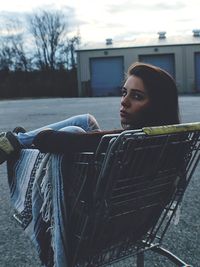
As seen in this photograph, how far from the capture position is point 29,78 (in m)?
54.2

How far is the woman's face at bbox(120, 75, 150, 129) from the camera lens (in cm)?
229

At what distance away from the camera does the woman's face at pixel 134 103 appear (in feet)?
7.53

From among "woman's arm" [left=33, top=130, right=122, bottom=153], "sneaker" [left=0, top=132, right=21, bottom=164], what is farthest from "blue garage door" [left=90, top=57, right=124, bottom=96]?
"woman's arm" [left=33, top=130, right=122, bottom=153]

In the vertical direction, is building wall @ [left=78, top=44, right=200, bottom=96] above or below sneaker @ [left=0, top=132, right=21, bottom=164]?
above

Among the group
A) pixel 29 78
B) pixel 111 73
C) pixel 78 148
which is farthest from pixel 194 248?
pixel 29 78

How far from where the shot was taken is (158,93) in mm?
2289

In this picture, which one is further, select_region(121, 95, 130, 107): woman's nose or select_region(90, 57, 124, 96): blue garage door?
select_region(90, 57, 124, 96): blue garage door

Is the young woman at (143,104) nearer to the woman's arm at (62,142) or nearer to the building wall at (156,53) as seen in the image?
the woman's arm at (62,142)

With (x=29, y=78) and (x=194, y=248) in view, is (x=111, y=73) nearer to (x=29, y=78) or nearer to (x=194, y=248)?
(x=29, y=78)

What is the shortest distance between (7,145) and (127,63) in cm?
4486

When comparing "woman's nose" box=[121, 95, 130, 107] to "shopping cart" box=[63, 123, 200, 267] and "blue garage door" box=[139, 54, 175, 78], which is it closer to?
"shopping cart" box=[63, 123, 200, 267]

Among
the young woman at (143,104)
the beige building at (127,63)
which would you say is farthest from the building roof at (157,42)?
the young woman at (143,104)

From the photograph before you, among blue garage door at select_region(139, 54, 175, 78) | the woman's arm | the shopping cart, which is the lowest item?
the shopping cart

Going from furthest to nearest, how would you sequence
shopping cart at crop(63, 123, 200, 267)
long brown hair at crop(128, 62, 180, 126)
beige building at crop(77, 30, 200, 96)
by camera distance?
beige building at crop(77, 30, 200, 96) < long brown hair at crop(128, 62, 180, 126) < shopping cart at crop(63, 123, 200, 267)
